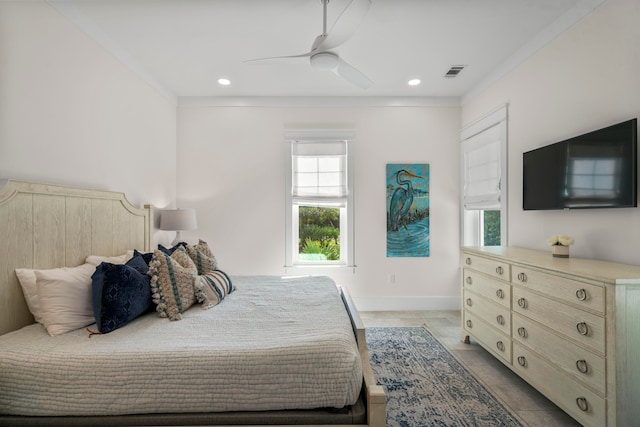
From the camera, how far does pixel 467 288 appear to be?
2.91m

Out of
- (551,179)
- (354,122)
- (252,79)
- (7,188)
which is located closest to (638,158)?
(551,179)

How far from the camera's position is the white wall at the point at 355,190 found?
13.0 feet

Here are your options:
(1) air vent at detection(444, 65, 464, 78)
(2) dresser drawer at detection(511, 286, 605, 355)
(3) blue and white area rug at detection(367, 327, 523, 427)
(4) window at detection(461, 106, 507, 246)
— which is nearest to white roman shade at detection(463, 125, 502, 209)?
(4) window at detection(461, 106, 507, 246)

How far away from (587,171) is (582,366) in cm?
127

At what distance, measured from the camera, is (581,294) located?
5.38 feet

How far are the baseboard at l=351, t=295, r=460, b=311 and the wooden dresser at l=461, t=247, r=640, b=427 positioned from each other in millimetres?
1385

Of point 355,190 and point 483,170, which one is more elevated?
point 483,170

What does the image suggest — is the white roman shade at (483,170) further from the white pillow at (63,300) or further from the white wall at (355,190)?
the white pillow at (63,300)

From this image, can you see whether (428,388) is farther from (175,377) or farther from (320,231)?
(320,231)

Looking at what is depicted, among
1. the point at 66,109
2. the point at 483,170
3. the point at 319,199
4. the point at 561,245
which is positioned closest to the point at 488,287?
the point at 561,245

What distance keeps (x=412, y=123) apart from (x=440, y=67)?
0.88 metres

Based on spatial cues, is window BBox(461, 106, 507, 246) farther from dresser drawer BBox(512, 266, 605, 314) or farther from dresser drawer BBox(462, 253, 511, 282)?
dresser drawer BBox(512, 266, 605, 314)

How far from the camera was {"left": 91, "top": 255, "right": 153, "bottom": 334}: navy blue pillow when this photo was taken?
1.66m

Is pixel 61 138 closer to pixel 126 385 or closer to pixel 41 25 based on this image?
pixel 41 25
